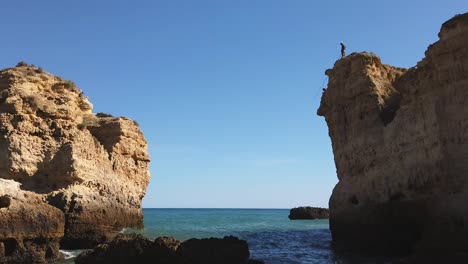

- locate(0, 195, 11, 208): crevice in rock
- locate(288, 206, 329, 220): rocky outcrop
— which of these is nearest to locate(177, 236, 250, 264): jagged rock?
locate(0, 195, 11, 208): crevice in rock

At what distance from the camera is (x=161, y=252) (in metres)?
13.3

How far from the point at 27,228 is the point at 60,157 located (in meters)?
5.94

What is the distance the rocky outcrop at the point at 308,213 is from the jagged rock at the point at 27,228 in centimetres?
5190

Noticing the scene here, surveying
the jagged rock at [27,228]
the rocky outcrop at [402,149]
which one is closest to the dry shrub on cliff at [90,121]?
the jagged rock at [27,228]

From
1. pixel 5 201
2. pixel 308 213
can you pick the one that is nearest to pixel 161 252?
pixel 5 201

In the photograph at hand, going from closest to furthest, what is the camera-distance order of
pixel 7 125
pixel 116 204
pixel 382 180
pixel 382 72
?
pixel 382 180 < pixel 7 125 < pixel 382 72 < pixel 116 204

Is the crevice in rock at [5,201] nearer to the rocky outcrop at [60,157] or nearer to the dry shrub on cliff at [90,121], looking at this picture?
the rocky outcrop at [60,157]

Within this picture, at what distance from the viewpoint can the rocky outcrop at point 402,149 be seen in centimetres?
1628

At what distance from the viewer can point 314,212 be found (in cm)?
6962

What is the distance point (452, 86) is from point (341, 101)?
26.3ft

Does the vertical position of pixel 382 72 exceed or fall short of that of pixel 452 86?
it exceeds it

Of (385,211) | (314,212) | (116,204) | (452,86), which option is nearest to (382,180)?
(385,211)

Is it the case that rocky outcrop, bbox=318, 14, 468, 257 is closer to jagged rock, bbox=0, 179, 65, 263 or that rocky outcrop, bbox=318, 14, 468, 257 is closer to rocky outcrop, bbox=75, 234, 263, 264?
rocky outcrop, bbox=75, 234, 263, 264

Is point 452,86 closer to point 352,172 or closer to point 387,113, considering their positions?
point 387,113
